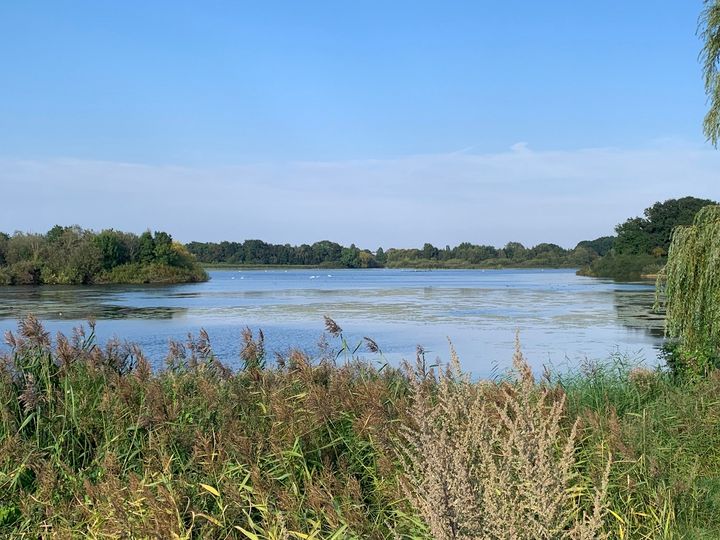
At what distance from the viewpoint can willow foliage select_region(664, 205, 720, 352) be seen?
9461 millimetres

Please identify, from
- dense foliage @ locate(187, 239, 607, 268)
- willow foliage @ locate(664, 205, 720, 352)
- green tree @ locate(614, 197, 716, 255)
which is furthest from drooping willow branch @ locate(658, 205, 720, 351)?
dense foliage @ locate(187, 239, 607, 268)

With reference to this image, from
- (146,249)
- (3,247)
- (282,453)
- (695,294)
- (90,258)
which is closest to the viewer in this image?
(282,453)

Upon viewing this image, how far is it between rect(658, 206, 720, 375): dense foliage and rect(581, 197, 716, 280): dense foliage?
2907 inches

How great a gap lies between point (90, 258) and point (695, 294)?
69.2m

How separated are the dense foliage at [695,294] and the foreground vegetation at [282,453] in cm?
324

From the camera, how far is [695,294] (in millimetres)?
9719

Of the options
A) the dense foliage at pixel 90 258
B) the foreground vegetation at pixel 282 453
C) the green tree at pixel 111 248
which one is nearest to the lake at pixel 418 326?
the foreground vegetation at pixel 282 453

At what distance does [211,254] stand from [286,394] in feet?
501

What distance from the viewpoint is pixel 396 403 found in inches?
214

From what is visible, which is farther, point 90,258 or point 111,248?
point 111,248

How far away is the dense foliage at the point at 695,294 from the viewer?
9406mm

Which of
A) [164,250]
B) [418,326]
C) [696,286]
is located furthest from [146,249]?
[696,286]

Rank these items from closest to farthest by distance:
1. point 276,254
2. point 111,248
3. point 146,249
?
point 111,248
point 146,249
point 276,254

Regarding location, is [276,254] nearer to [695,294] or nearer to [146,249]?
[146,249]
